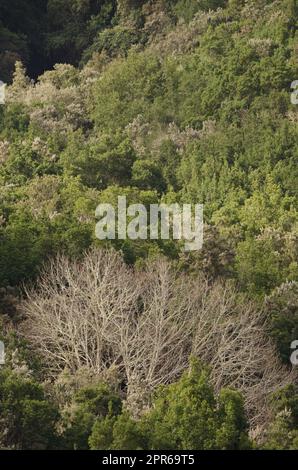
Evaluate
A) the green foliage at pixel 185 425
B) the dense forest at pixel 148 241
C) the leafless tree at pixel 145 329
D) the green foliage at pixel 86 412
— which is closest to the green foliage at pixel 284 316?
the dense forest at pixel 148 241

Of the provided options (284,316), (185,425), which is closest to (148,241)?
(284,316)

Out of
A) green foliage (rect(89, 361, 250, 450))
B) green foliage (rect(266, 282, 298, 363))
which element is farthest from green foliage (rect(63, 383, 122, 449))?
green foliage (rect(266, 282, 298, 363))

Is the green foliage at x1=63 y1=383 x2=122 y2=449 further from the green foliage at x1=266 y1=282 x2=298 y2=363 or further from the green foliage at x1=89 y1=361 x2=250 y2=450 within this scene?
the green foliage at x1=266 y1=282 x2=298 y2=363

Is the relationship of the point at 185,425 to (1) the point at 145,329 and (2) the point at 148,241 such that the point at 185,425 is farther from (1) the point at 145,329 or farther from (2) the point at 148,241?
(2) the point at 148,241

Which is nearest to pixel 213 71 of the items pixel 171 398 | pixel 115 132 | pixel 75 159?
pixel 115 132

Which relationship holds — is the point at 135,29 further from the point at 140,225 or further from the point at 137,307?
the point at 137,307
